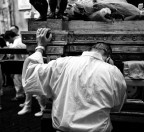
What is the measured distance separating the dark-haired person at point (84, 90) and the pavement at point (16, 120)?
2157 millimetres

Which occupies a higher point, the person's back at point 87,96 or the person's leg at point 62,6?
the person's leg at point 62,6

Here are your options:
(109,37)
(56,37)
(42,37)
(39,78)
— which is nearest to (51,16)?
(56,37)

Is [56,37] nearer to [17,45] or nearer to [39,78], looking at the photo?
[39,78]

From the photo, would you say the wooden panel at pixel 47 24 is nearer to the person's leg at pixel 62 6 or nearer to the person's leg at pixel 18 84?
the person's leg at pixel 62 6

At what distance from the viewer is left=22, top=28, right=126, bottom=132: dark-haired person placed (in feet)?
6.82

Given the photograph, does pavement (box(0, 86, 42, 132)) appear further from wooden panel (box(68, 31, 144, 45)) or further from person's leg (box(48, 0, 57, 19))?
person's leg (box(48, 0, 57, 19))

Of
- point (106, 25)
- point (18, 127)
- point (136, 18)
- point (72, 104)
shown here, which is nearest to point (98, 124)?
point (72, 104)

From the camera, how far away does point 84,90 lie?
6.92ft

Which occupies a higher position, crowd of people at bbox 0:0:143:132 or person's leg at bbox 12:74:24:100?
crowd of people at bbox 0:0:143:132

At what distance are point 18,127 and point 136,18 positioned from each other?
281cm

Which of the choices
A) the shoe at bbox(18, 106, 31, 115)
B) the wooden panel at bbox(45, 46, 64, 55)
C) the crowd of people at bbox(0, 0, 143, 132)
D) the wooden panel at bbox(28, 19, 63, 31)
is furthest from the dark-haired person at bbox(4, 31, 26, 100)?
the crowd of people at bbox(0, 0, 143, 132)

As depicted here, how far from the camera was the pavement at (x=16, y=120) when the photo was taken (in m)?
4.27

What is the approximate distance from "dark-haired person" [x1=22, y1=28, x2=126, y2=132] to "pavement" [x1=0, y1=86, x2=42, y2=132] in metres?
2.16

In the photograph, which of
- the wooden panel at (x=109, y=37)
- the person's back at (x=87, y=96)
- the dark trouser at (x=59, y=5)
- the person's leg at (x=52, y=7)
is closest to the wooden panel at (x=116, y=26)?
the wooden panel at (x=109, y=37)
